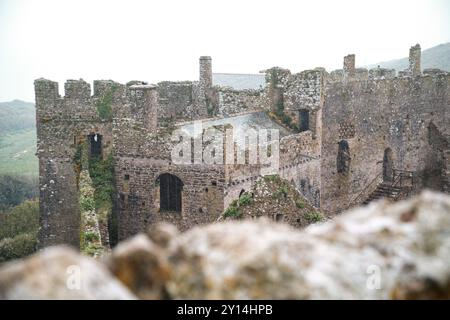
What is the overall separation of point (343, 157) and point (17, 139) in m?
78.3

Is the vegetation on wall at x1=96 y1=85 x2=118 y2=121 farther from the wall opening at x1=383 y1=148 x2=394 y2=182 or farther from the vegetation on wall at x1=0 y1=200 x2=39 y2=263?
the wall opening at x1=383 y1=148 x2=394 y2=182

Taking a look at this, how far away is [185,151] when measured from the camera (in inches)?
683

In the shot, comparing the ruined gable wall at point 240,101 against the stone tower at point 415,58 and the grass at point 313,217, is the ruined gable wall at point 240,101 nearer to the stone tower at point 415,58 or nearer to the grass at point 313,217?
the grass at point 313,217

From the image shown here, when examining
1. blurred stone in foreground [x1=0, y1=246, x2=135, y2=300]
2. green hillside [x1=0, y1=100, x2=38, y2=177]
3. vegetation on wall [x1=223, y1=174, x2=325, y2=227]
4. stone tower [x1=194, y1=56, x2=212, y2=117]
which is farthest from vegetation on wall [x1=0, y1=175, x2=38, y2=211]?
blurred stone in foreground [x1=0, y1=246, x2=135, y2=300]

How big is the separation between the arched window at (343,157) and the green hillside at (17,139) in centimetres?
4609

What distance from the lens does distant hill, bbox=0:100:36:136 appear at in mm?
104125

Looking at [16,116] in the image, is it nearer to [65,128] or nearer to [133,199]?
[65,128]

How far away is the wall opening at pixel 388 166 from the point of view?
3146 cm

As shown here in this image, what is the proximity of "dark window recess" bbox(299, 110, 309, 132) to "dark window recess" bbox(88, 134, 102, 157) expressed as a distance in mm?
7876

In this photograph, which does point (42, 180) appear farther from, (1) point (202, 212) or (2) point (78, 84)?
(1) point (202, 212)

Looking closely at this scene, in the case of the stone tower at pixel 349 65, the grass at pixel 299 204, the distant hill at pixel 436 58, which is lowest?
the grass at pixel 299 204

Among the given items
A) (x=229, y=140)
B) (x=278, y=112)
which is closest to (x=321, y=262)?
(x=229, y=140)

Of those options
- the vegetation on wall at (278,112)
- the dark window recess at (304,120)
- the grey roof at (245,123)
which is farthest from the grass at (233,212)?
the dark window recess at (304,120)

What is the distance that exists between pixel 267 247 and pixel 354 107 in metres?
26.7
